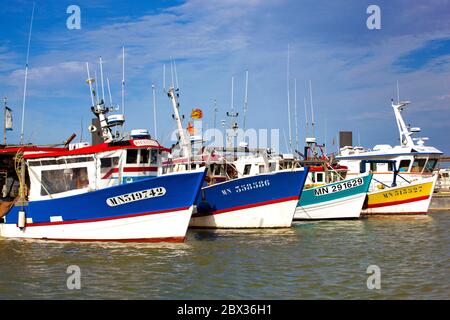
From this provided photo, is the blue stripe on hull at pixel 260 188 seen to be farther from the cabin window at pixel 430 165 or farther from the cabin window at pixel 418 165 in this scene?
the cabin window at pixel 430 165

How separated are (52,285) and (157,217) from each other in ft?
20.0

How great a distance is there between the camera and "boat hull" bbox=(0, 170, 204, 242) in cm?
1797

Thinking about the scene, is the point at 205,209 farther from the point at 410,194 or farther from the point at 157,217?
the point at 410,194

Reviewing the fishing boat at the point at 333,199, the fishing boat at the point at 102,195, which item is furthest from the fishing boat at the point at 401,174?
the fishing boat at the point at 102,195

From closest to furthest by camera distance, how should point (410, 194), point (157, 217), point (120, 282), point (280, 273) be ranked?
point (120, 282)
point (280, 273)
point (157, 217)
point (410, 194)

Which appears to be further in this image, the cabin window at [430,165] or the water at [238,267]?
the cabin window at [430,165]

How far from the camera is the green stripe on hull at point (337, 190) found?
29188mm

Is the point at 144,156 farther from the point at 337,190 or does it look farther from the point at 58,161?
the point at 337,190

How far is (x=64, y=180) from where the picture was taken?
65.8 feet

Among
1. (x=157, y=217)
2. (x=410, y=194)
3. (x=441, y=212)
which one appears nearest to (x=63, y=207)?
(x=157, y=217)

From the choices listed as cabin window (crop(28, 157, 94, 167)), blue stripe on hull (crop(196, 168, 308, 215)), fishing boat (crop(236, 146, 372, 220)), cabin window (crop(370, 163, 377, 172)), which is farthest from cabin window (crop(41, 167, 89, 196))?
cabin window (crop(370, 163, 377, 172))

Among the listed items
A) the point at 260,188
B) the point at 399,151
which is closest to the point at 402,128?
the point at 399,151

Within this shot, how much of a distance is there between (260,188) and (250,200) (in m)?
0.81

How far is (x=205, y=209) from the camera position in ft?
81.5
